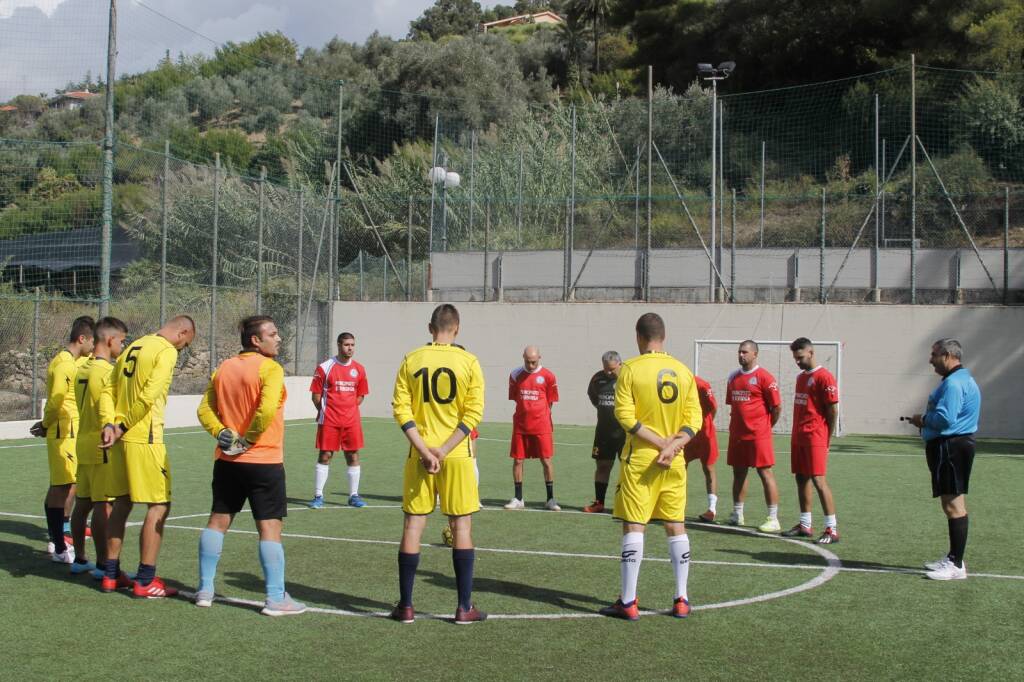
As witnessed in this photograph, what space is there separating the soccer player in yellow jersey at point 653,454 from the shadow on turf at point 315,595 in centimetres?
164

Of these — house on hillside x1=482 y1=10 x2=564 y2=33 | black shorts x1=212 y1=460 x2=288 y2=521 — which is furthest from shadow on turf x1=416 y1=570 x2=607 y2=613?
house on hillside x1=482 y1=10 x2=564 y2=33

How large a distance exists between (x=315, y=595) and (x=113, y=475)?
5.57 ft

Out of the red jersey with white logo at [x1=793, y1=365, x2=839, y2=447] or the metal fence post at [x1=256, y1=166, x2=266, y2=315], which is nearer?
the red jersey with white logo at [x1=793, y1=365, x2=839, y2=447]

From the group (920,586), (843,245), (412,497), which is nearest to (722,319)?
(843,245)

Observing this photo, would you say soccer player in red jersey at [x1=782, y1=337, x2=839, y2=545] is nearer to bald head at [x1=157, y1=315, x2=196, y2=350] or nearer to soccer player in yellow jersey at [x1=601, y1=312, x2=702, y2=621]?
soccer player in yellow jersey at [x1=601, y1=312, x2=702, y2=621]

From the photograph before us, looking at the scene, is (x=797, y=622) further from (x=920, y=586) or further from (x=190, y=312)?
(x=190, y=312)

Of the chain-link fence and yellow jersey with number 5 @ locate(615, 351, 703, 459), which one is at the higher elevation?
the chain-link fence

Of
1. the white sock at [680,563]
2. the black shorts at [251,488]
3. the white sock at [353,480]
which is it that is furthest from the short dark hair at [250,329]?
the white sock at [353,480]

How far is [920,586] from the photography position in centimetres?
820

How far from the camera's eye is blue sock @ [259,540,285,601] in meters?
7.02

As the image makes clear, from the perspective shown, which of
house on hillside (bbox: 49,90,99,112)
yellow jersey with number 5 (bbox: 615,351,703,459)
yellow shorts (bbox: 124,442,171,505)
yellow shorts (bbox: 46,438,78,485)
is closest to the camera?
yellow jersey with number 5 (bbox: 615,351,703,459)

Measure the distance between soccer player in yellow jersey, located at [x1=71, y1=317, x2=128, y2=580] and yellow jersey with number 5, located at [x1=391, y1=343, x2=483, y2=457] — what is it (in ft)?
7.30

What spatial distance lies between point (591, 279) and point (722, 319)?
152 inches

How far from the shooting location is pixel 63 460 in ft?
29.3
